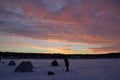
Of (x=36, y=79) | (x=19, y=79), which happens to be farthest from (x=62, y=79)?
(x=19, y=79)

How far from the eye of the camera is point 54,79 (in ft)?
74.7

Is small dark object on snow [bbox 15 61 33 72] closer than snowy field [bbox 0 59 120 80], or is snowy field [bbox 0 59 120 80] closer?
snowy field [bbox 0 59 120 80]

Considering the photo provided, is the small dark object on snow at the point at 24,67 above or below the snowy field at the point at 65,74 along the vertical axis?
above

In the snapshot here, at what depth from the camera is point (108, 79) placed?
22.4 m

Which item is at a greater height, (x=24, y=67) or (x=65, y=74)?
(x=24, y=67)

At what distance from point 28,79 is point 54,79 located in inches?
97.8

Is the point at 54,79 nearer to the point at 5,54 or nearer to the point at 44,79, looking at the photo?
the point at 44,79

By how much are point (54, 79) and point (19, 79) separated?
3282mm

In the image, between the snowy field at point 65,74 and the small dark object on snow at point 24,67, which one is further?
the small dark object on snow at point 24,67

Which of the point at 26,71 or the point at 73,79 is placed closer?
the point at 73,79

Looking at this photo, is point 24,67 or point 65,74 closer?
point 65,74

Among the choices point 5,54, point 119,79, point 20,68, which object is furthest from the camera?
point 5,54

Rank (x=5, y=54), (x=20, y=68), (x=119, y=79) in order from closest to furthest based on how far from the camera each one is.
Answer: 1. (x=119, y=79)
2. (x=20, y=68)
3. (x=5, y=54)

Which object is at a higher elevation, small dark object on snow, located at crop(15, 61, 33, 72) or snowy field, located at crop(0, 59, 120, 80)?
small dark object on snow, located at crop(15, 61, 33, 72)
